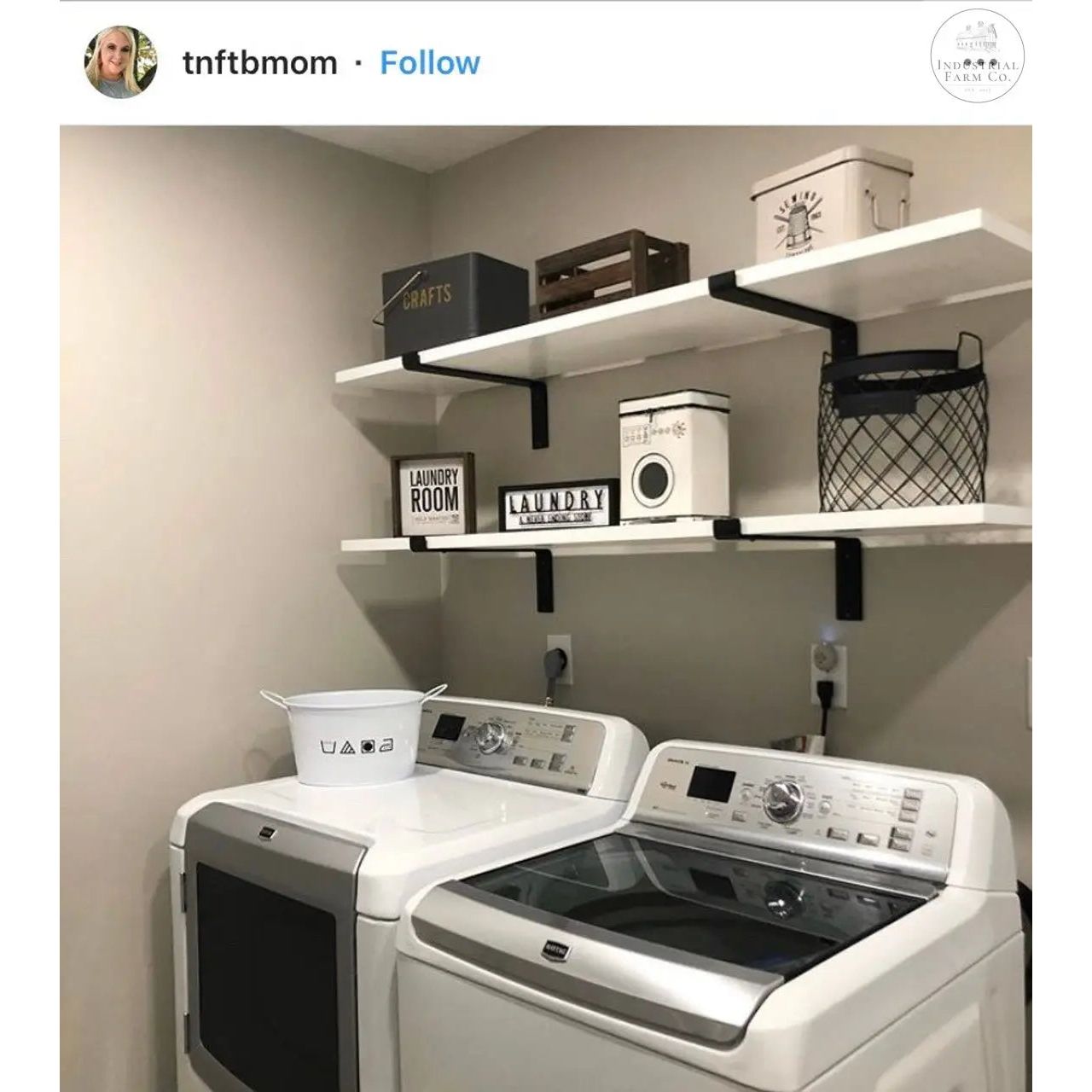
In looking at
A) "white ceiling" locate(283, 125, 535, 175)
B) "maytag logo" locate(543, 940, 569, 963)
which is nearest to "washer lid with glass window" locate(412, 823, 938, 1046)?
"maytag logo" locate(543, 940, 569, 963)

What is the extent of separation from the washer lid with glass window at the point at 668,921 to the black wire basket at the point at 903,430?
0.58m

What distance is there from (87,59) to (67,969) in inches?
62.8

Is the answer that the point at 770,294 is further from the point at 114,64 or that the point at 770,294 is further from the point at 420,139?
the point at 420,139

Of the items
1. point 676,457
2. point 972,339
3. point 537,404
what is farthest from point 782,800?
point 537,404

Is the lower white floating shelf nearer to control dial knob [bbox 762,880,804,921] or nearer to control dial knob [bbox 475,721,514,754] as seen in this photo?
control dial knob [bbox 475,721,514,754]

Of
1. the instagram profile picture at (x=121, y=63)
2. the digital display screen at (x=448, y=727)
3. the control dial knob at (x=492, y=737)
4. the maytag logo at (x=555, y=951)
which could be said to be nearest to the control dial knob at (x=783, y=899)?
the maytag logo at (x=555, y=951)

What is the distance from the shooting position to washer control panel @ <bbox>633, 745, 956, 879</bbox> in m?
1.37

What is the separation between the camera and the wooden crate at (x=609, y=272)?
184cm

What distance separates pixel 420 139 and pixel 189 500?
3.30 feet

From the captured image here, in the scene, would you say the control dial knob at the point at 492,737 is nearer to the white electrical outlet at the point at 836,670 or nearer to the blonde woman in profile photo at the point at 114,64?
the white electrical outlet at the point at 836,670

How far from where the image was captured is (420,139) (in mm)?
2396
